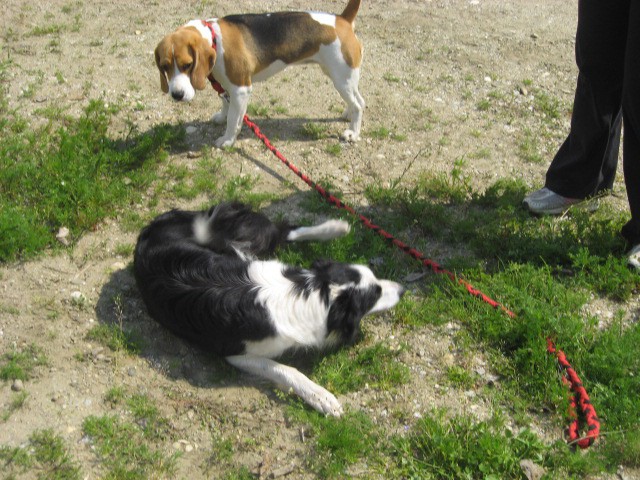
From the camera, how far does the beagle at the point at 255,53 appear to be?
14.0 feet

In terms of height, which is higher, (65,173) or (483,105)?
(483,105)

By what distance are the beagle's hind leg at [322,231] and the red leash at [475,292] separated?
26 cm

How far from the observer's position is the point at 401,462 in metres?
2.71

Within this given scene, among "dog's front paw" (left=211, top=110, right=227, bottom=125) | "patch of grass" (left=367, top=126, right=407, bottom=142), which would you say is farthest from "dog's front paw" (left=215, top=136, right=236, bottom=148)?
"patch of grass" (left=367, top=126, right=407, bottom=142)

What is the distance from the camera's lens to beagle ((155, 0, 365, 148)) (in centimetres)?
426

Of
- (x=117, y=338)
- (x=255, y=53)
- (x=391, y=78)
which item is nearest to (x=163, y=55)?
(x=255, y=53)

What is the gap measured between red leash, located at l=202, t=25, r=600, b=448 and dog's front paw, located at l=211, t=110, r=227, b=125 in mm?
171

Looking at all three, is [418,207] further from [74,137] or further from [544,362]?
[74,137]

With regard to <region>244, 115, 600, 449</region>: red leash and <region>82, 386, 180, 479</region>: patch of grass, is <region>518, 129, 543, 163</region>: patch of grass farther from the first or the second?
<region>82, 386, 180, 479</region>: patch of grass

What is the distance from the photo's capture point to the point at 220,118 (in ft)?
16.5

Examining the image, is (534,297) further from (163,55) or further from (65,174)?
(65,174)

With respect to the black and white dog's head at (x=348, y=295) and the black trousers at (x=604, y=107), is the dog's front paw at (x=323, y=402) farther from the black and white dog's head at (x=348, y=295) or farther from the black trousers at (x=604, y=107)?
the black trousers at (x=604, y=107)

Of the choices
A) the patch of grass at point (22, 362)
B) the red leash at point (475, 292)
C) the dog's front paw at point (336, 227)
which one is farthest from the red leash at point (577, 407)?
the patch of grass at point (22, 362)

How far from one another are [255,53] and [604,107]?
94.9 inches
